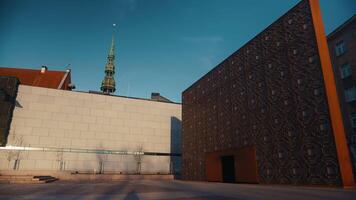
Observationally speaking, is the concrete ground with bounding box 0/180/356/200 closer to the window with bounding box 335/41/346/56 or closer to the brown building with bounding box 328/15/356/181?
the brown building with bounding box 328/15/356/181

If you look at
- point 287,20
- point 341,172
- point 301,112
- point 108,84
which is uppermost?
point 108,84

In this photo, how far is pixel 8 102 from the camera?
33.2 meters

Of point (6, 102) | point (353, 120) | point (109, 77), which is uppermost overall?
point (109, 77)

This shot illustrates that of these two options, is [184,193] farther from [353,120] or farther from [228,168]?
[353,120]

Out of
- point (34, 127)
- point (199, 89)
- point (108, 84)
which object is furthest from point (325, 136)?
point (108, 84)

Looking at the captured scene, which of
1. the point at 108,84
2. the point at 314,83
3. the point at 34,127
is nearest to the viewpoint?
the point at 314,83

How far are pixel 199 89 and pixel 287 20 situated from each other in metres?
14.8

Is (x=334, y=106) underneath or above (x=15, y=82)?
underneath

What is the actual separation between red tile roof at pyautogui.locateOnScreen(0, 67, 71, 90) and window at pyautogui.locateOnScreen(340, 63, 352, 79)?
134 feet

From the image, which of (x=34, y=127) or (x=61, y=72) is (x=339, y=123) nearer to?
(x=34, y=127)

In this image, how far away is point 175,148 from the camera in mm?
42344

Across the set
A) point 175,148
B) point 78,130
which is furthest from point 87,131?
point 175,148

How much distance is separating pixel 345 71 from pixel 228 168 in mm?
15274

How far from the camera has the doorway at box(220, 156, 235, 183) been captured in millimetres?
23625
